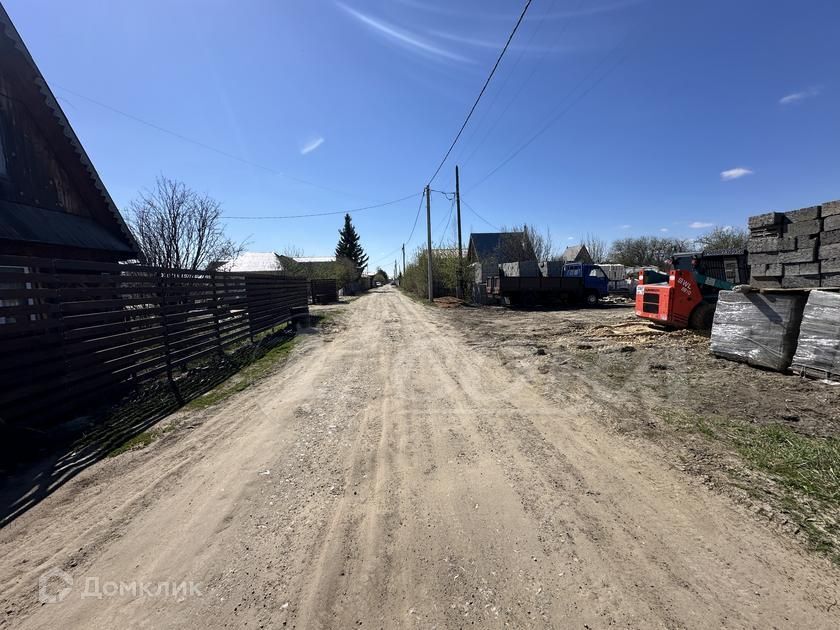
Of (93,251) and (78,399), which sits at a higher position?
(93,251)

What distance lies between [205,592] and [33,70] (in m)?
11.1

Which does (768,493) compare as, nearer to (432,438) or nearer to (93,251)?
(432,438)

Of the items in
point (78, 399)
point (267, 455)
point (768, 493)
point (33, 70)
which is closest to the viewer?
point (768, 493)

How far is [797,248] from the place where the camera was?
6555 mm

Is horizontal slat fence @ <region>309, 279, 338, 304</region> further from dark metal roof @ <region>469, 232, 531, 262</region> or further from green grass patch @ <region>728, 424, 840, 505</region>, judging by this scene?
green grass patch @ <region>728, 424, 840, 505</region>

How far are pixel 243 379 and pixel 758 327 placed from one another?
963cm

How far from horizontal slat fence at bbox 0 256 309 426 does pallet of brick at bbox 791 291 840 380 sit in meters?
10.8

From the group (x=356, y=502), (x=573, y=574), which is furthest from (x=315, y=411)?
(x=573, y=574)

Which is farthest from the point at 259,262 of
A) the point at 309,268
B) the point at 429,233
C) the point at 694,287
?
the point at 694,287

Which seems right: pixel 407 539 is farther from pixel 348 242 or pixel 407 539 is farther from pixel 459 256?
pixel 348 242

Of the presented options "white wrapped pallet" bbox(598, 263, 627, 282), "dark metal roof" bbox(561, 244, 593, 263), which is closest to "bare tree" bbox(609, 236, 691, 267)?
"dark metal roof" bbox(561, 244, 593, 263)

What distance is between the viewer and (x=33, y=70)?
7766mm

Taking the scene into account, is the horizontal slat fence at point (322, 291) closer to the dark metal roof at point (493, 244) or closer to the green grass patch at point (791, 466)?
the dark metal roof at point (493, 244)

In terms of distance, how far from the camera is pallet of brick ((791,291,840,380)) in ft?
18.3
